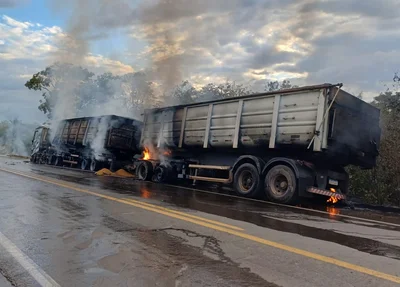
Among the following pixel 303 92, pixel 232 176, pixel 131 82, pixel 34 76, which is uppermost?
pixel 34 76

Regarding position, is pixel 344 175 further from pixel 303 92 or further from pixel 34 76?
pixel 34 76

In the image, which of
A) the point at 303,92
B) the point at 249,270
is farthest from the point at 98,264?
the point at 303,92

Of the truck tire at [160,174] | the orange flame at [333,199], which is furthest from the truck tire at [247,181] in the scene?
the truck tire at [160,174]

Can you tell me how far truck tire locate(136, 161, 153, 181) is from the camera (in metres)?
14.6

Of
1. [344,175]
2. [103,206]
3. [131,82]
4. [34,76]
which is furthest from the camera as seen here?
[34,76]

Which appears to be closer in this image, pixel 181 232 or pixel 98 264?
pixel 98 264

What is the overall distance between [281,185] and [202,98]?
6.74 meters

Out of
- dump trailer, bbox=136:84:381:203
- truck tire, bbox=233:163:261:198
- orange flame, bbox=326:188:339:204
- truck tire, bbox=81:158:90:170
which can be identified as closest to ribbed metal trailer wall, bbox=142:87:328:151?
dump trailer, bbox=136:84:381:203

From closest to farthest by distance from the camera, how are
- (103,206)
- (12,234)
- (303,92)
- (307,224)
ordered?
(12,234) → (307,224) → (103,206) → (303,92)

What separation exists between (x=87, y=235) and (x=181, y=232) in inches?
50.6

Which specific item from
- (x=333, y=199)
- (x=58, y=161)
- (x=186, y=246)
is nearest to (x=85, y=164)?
(x=58, y=161)

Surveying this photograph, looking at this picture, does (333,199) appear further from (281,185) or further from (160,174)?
(160,174)

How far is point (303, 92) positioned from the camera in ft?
31.5

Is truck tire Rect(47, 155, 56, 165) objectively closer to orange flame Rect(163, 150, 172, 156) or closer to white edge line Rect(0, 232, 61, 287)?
orange flame Rect(163, 150, 172, 156)
